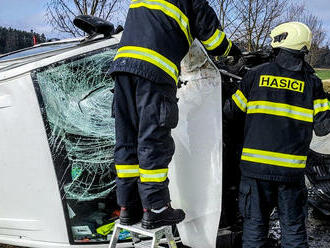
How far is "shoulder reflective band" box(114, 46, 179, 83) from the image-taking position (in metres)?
1.82

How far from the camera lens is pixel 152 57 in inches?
71.6

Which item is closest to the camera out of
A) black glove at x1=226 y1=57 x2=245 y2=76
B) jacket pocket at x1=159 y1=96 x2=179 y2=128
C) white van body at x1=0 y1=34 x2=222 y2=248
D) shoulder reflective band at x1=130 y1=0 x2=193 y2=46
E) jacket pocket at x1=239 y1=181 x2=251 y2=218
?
jacket pocket at x1=159 y1=96 x2=179 y2=128

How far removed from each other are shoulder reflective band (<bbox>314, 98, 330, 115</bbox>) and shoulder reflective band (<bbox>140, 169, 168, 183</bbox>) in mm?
984

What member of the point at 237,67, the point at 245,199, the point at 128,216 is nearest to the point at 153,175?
the point at 128,216

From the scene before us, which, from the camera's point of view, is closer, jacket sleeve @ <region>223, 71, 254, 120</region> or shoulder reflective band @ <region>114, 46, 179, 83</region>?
A: shoulder reflective band @ <region>114, 46, 179, 83</region>

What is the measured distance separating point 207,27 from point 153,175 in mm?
820

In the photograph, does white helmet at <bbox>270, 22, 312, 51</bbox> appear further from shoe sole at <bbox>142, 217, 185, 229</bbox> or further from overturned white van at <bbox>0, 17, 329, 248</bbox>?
shoe sole at <bbox>142, 217, 185, 229</bbox>

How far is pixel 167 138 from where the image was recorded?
6.02 ft

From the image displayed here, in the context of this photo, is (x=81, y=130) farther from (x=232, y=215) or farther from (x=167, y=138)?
(x=232, y=215)

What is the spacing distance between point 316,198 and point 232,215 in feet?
4.39

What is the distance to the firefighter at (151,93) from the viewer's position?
1.80 meters

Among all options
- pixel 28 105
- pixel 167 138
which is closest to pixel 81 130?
pixel 28 105

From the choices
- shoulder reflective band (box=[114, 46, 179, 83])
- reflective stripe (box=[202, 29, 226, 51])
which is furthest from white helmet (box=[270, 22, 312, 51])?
→ shoulder reflective band (box=[114, 46, 179, 83])

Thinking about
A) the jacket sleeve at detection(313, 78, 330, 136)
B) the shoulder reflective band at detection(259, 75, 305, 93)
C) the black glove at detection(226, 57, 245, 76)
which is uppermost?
the black glove at detection(226, 57, 245, 76)
